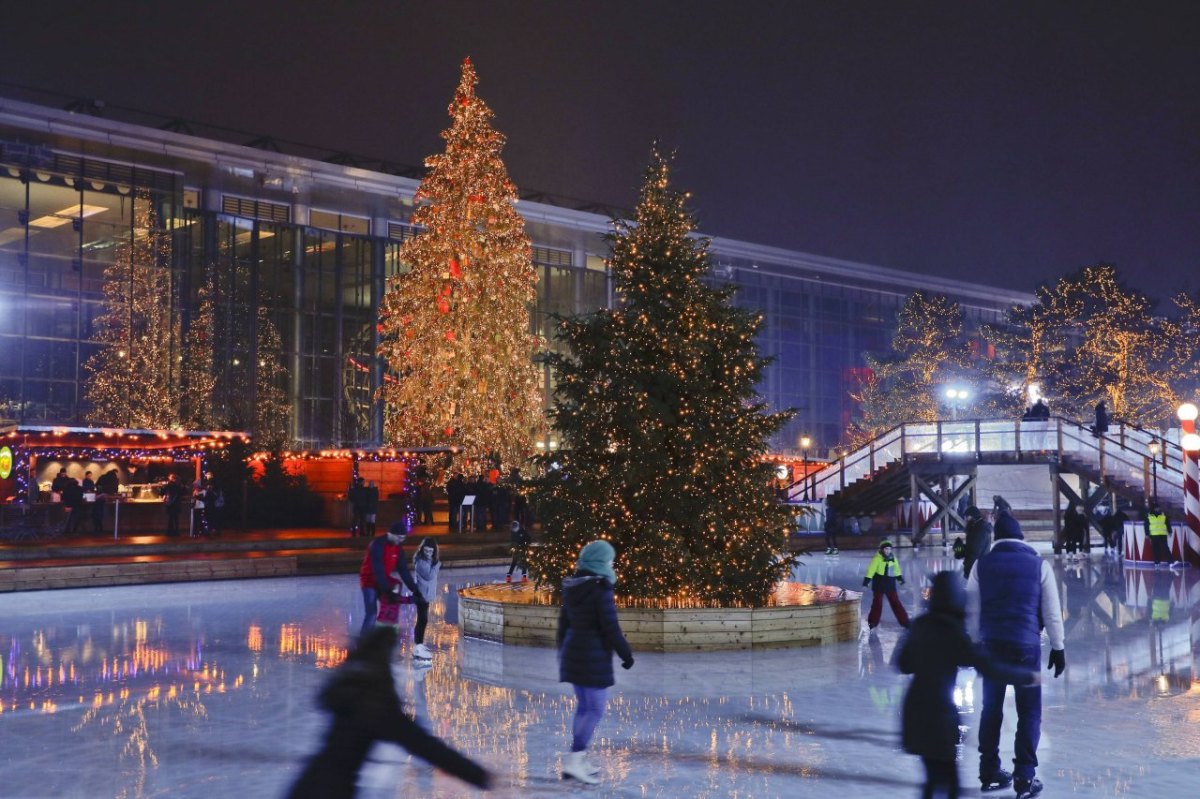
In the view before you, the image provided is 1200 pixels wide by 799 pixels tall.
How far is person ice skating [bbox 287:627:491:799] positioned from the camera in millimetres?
4344

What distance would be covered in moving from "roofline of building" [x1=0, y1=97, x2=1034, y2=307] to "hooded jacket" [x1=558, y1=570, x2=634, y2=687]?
29.0 meters

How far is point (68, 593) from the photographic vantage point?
72.8 ft

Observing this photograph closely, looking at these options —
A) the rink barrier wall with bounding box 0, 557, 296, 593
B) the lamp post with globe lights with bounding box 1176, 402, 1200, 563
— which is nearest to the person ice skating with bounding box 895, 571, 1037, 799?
the rink barrier wall with bounding box 0, 557, 296, 593

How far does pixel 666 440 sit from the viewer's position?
1522 cm

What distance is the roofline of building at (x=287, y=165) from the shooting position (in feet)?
140

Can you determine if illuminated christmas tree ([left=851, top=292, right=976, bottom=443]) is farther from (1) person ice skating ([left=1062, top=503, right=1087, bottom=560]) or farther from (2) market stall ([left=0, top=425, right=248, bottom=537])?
(2) market stall ([left=0, top=425, right=248, bottom=537])

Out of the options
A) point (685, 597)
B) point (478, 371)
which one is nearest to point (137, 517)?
point (478, 371)

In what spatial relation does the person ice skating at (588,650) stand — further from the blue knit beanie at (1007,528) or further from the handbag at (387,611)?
the handbag at (387,611)

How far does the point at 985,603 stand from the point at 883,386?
70591 mm

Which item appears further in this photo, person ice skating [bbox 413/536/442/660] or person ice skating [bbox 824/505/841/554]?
person ice skating [bbox 824/505/841/554]

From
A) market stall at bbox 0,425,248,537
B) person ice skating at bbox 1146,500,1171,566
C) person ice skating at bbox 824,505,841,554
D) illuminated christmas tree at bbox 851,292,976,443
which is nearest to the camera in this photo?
person ice skating at bbox 1146,500,1171,566

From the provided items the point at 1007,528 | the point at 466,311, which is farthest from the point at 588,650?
the point at 466,311

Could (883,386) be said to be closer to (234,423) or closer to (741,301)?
(741,301)

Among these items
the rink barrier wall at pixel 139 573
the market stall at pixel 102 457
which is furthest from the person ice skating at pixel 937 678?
the market stall at pixel 102 457
